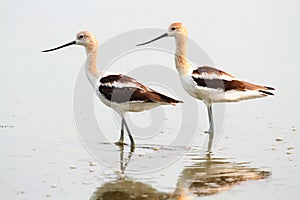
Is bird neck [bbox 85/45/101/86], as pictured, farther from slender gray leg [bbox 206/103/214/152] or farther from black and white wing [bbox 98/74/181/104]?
slender gray leg [bbox 206/103/214/152]

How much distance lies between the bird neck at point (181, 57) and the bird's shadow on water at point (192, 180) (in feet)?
6.59

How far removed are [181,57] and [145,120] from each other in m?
1.05

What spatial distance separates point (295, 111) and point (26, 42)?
642cm

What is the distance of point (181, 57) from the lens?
1020 centimetres

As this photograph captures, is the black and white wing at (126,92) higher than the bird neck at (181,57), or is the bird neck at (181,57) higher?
the bird neck at (181,57)

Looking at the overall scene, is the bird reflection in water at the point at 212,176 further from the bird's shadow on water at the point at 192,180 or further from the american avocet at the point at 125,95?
the american avocet at the point at 125,95

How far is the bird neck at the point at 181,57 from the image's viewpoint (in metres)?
10.1

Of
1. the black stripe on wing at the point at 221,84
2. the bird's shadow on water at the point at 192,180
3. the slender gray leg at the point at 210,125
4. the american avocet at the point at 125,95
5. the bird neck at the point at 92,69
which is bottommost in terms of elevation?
the bird's shadow on water at the point at 192,180

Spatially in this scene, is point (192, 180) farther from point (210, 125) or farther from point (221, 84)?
point (221, 84)

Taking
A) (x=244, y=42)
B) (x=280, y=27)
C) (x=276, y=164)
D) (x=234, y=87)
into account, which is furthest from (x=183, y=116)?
(x=280, y=27)

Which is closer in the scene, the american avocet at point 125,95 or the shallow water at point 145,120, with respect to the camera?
the shallow water at point 145,120

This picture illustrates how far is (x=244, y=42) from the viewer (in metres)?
15.1

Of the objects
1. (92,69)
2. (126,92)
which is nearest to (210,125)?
(126,92)

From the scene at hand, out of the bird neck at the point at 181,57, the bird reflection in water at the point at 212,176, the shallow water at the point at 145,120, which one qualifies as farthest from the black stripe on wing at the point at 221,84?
the bird reflection in water at the point at 212,176
